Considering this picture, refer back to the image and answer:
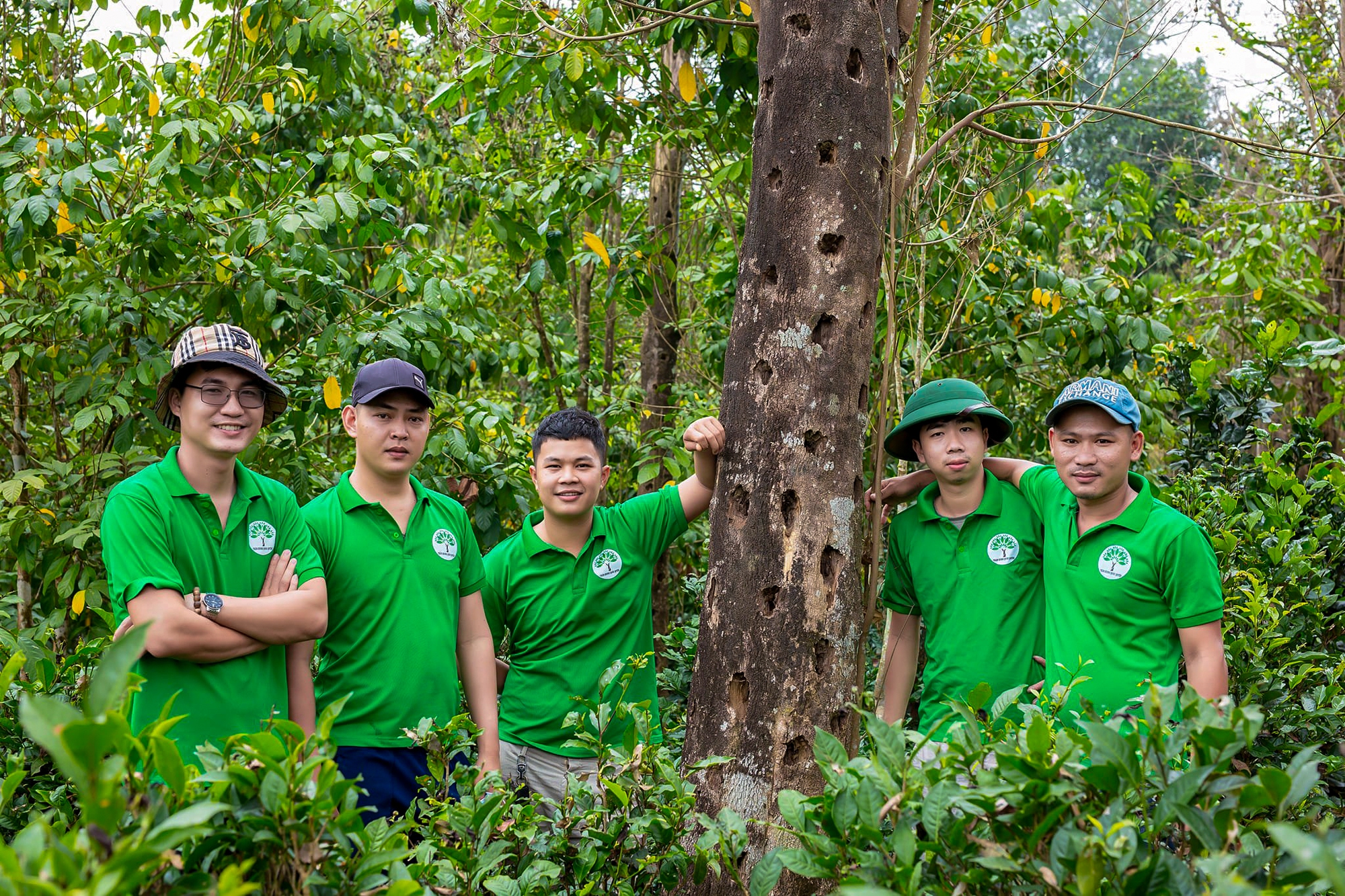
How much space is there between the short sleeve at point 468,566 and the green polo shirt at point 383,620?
5 centimetres

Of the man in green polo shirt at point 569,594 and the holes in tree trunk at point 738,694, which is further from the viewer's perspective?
the man in green polo shirt at point 569,594

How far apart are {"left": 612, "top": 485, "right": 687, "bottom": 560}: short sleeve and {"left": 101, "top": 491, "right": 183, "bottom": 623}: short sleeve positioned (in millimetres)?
1348

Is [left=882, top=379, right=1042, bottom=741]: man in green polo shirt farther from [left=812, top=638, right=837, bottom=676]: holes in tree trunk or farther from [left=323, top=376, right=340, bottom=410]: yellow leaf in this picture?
[left=323, top=376, right=340, bottom=410]: yellow leaf

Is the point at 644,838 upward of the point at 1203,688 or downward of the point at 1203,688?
downward

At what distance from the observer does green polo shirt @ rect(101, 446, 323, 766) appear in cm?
266

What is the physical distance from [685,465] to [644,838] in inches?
109

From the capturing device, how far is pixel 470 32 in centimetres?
680

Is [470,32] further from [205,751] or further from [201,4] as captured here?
[205,751]

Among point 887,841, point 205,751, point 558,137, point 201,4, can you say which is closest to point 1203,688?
point 887,841

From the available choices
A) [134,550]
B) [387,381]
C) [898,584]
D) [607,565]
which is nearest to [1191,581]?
[898,584]

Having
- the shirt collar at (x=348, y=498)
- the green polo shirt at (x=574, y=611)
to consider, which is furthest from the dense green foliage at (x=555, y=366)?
the shirt collar at (x=348, y=498)

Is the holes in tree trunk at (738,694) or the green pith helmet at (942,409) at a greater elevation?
the green pith helmet at (942,409)

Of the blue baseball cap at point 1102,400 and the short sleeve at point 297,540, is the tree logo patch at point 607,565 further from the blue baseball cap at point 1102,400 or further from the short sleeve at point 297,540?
the blue baseball cap at point 1102,400

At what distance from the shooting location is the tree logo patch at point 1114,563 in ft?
9.59
